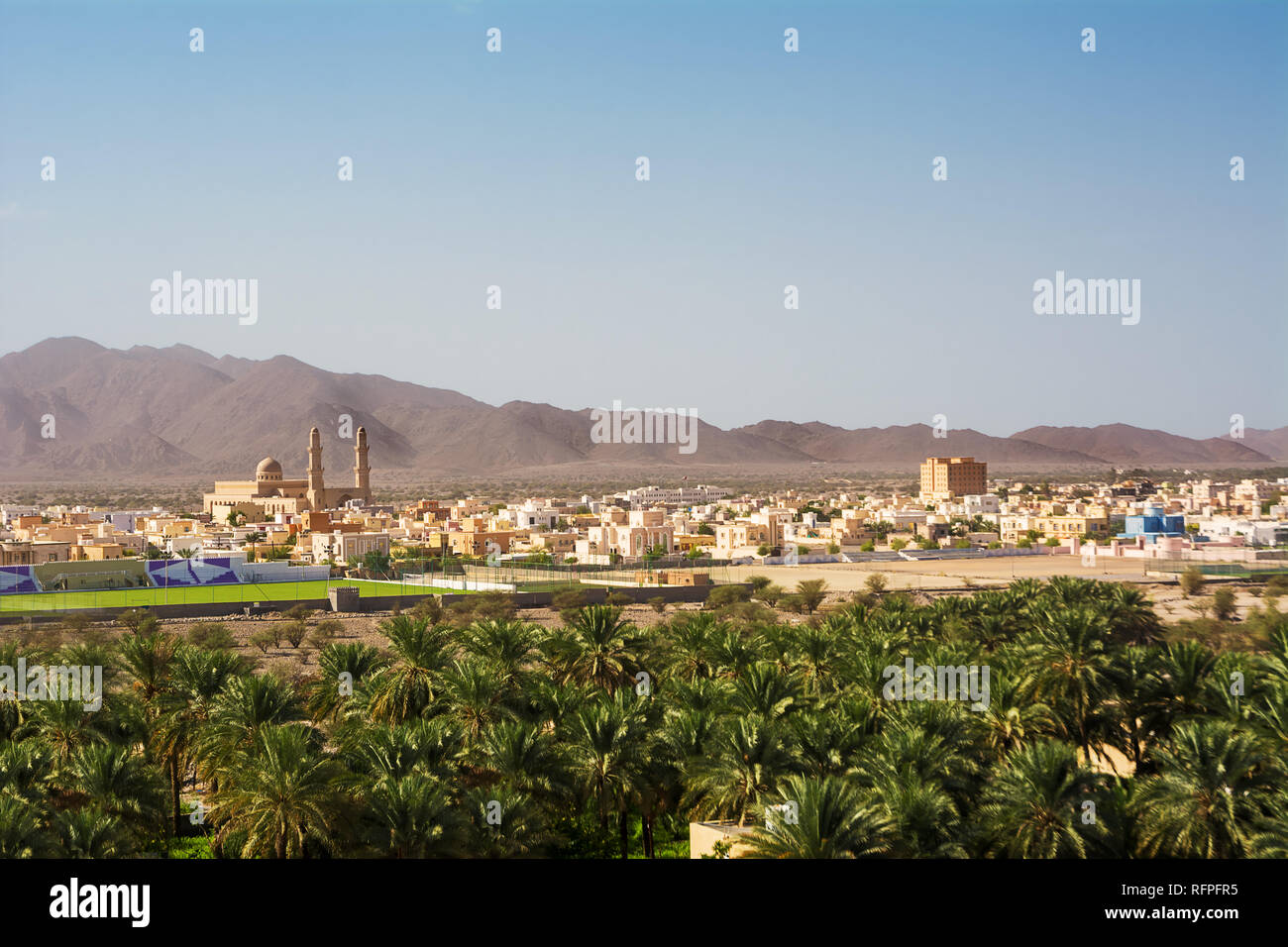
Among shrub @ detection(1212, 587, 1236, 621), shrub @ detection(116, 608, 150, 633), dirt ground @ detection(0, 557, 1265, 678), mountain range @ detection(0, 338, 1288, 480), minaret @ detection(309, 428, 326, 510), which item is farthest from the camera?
mountain range @ detection(0, 338, 1288, 480)

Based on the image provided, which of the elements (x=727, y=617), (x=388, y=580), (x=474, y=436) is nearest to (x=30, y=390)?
(x=474, y=436)

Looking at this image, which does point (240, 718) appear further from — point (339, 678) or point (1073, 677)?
point (1073, 677)

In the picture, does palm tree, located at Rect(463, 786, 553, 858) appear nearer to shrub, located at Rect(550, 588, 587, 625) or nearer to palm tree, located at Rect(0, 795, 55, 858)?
palm tree, located at Rect(0, 795, 55, 858)

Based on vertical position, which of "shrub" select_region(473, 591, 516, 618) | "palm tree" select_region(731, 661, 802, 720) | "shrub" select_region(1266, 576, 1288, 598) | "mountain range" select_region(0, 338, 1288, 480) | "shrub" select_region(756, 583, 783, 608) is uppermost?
"mountain range" select_region(0, 338, 1288, 480)

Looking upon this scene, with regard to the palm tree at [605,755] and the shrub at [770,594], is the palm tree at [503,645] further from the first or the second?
the shrub at [770,594]

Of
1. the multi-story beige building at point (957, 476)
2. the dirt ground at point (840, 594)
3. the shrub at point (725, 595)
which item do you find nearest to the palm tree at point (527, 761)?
Answer: the dirt ground at point (840, 594)

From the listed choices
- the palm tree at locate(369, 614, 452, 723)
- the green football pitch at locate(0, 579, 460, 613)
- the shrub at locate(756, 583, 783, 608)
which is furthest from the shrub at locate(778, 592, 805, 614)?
the palm tree at locate(369, 614, 452, 723)

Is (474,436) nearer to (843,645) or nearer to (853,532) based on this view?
(853,532)
